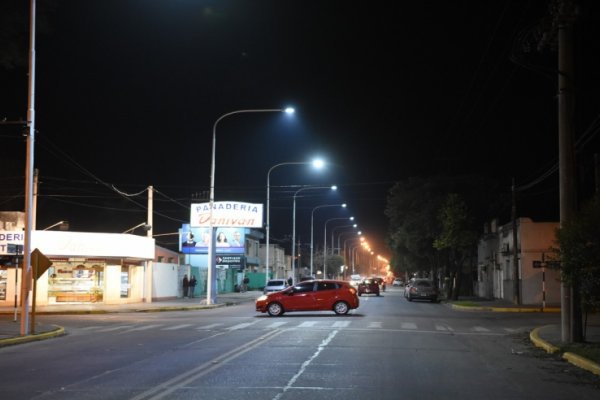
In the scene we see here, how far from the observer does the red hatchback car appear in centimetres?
2816

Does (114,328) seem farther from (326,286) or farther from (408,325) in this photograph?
(408,325)

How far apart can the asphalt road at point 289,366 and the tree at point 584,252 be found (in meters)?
1.59

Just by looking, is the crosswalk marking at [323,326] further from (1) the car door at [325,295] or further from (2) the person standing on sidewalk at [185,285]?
(2) the person standing on sidewalk at [185,285]

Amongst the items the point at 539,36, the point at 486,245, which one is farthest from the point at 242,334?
the point at 486,245

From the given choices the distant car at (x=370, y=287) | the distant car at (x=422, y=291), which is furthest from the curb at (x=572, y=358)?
the distant car at (x=370, y=287)

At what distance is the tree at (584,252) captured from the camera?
44.8 feet

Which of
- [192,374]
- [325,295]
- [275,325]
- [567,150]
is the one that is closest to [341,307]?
[325,295]

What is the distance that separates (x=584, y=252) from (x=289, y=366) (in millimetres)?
6394

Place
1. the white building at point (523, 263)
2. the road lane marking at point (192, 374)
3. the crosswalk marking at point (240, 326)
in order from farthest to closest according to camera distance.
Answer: the white building at point (523, 263) → the crosswalk marking at point (240, 326) → the road lane marking at point (192, 374)

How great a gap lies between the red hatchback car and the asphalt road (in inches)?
269

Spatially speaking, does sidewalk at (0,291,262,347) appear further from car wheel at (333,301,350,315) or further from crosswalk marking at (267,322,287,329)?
car wheel at (333,301,350,315)

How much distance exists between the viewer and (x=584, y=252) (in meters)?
13.8

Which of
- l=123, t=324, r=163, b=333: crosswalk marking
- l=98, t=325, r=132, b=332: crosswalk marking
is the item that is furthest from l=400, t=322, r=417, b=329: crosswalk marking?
l=98, t=325, r=132, b=332: crosswalk marking

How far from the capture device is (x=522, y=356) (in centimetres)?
1481
